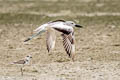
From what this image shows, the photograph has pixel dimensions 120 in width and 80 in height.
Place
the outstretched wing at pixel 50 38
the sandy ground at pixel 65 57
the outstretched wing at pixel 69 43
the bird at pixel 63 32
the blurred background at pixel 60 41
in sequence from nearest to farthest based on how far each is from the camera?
the bird at pixel 63 32 → the outstretched wing at pixel 69 43 → the outstretched wing at pixel 50 38 → the sandy ground at pixel 65 57 → the blurred background at pixel 60 41

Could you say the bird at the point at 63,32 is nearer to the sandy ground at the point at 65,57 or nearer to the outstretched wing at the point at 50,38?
the outstretched wing at the point at 50,38

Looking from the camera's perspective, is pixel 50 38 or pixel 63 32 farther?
pixel 50 38

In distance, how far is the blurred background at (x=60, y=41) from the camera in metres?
8.59

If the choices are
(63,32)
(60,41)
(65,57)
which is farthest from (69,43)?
(60,41)

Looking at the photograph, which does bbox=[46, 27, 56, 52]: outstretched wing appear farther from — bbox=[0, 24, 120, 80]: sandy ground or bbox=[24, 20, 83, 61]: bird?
bbox=[0, 24, 120, 80]: sandy ground

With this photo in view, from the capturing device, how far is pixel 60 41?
11.8 metres

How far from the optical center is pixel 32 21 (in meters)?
15.4

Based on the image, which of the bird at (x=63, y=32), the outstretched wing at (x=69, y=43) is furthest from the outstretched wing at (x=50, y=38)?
the outstretched wing at (x=69, y=43)

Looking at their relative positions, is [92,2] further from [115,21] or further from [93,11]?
[115,21]

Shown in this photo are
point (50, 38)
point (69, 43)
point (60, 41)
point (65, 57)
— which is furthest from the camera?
point (60, 41)

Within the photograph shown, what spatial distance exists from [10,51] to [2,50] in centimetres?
21

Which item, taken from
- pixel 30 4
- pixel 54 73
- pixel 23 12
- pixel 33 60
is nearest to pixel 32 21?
pixel 23 12

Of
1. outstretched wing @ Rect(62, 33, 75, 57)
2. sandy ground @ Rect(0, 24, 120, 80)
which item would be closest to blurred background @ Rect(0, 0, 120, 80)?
sandy ground @ Rect(0, 24, 120, 80)

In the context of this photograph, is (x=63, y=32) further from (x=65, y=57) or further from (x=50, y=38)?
(x=65, y=57)
